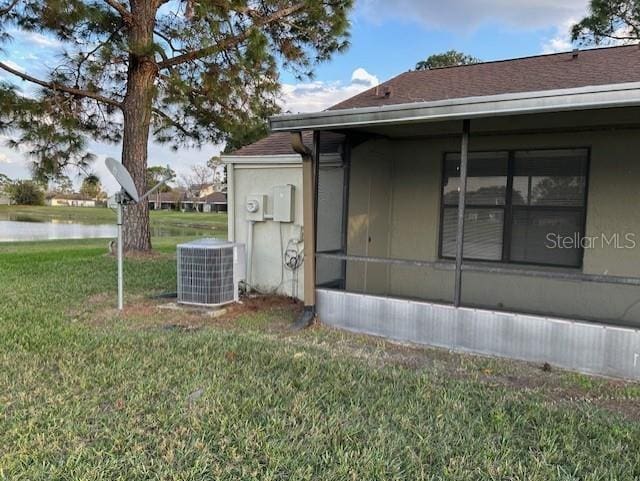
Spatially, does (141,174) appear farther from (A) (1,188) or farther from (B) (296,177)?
(A) (1,188)

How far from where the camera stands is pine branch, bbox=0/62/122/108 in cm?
1012

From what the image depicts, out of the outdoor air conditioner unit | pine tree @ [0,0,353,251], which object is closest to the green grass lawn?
the outdoor air conditioner unit

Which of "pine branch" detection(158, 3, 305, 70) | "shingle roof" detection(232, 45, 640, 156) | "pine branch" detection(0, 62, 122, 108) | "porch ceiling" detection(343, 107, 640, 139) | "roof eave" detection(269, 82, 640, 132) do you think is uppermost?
"pine branch" detection(158, 3, 305, 70)

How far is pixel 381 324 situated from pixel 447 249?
194 cm

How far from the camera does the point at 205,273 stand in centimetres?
634

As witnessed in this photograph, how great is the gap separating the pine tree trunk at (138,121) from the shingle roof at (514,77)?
502cm

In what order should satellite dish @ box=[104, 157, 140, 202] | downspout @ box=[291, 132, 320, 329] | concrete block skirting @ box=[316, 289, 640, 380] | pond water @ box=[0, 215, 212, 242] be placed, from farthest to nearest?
1. pond water @ box=[0, 215, 212, 242]
2. satellite dish @ box=[104, 157, 140, 202]
3. downspout @ box=[291, 132, 320, 329]
4. concrete block skirting @ box=[316, 289, 640, 380]

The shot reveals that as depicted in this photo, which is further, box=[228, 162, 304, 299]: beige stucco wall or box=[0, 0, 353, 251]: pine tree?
box=[0, 0, 353, 251]: pine tree

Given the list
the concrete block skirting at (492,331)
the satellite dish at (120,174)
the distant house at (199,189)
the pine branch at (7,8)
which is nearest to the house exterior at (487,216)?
the concrete block skirting at (492,331)

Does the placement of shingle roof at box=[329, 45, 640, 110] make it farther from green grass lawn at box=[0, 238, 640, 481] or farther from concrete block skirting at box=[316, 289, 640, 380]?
green grass lawn at box=[0, 238, 640, 481]

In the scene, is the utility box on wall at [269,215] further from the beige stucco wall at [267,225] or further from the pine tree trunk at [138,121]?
the pine tree trunk at [138,121]

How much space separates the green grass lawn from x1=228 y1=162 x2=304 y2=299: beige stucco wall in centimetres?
191

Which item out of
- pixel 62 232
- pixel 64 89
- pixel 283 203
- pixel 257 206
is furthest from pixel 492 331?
pixel 62 232

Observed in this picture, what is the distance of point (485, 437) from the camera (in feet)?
9.76
